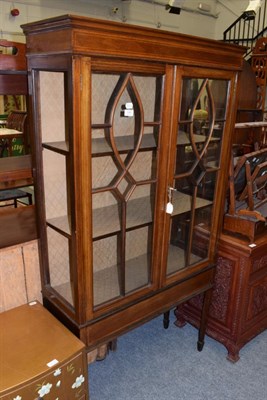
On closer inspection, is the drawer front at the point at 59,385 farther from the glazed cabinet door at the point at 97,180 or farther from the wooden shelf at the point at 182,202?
the wooden shelf at the point at 182,202

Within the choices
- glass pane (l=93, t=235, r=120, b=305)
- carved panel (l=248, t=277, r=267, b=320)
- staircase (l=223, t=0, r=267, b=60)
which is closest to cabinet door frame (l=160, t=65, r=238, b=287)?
glass pane (l=93, t=235, r=120, b=305)

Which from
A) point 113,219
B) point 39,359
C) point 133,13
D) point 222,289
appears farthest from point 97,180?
point 133,13

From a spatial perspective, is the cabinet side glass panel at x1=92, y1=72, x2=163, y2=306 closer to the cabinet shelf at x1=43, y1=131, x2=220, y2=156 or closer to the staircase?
the cabinet shelf at x1=43, y1=131, x2=220, y2=156

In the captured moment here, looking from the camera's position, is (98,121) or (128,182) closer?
(98,121)

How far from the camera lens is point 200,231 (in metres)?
1.92

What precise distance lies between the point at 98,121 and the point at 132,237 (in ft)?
2.00

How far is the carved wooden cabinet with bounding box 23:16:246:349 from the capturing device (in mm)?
1206

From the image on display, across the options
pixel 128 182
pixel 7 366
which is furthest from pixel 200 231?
pixel 7 366

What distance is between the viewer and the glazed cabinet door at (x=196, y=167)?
61.0 inches

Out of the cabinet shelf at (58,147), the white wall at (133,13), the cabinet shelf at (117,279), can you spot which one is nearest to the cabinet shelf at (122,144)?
the cabinet shelf at (58,147)

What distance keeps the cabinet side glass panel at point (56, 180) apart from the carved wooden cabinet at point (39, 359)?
16 cm

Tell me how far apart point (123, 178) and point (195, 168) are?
47cm

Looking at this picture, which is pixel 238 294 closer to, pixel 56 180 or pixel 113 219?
pixel 113 219

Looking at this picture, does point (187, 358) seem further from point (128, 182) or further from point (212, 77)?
point (212, 77)
